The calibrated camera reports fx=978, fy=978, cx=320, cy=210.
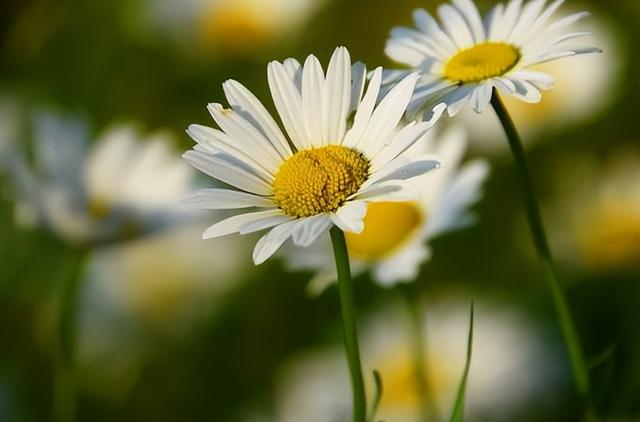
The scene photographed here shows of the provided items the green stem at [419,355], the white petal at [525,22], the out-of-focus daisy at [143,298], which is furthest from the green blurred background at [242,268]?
the white petal at [525,22]

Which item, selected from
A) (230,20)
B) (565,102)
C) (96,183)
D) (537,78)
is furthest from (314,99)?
(230,20)

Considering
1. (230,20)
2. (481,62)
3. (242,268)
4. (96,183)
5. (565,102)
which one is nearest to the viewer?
(481,62)

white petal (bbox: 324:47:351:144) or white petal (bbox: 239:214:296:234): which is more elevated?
white petal (bbox: 324:47:351:144)

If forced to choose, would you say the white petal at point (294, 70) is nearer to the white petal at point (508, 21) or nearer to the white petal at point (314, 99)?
the white petal at point (314, 99)

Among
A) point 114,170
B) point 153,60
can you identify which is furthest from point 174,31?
point 114,170

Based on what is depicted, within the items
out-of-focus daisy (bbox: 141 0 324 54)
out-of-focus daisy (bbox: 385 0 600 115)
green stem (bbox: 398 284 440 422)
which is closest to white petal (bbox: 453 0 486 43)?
out-of-focus daisy (bbox: 385 0 600 115)

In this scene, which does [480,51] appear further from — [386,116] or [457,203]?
[457,203]

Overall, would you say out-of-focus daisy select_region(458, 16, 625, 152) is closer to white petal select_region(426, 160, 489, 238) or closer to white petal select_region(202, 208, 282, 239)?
white petal select_region(426, 160, 489, 238)
